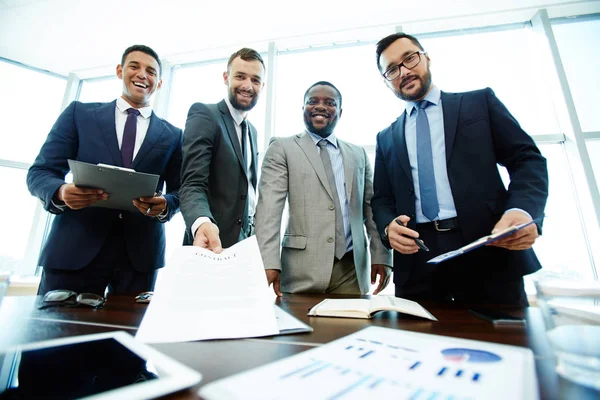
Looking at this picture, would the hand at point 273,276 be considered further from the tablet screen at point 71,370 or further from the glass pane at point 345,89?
the glass pane at point 345,89

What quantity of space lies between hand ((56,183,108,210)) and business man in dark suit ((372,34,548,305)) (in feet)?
4.10

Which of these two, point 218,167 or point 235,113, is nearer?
point 218,167

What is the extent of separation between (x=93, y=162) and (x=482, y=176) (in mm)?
1932

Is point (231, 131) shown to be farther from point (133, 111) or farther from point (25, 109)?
point (25, 109)

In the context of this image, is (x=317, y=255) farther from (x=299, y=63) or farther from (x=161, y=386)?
(x=299, y=63)

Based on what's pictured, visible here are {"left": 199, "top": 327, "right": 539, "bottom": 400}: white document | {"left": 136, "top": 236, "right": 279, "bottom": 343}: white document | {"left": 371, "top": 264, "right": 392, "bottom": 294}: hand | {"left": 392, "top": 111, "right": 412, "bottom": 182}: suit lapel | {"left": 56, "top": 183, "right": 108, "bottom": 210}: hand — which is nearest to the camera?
{"left": 199, "top": 327, "right": 539, "bottom": 400}: white document

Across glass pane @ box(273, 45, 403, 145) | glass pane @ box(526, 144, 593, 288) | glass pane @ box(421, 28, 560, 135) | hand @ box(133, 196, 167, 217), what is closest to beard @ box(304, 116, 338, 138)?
hand @ box(133, 196, 167, 217)

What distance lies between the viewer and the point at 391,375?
0.89 ft

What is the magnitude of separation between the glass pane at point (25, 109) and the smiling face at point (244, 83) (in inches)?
166

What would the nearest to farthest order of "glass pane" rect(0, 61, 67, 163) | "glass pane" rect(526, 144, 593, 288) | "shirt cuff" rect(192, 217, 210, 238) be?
"shirt cuff" rect(192, 217, 210, 238), "glass pane" rect(526, 144, 593, 288), "glass pane" rect(0, 61, 67, 163)

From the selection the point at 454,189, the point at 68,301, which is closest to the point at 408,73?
the point at 454,189

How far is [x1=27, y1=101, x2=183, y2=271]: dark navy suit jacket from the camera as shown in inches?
51.0

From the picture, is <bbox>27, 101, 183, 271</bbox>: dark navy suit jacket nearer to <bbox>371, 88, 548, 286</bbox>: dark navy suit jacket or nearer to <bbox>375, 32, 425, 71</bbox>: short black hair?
<bbox>371, 88, 548, 286</bbox>: dark navy suit jacket

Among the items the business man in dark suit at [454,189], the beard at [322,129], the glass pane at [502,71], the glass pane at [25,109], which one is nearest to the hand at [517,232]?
the business man in dark suit at [454,189]
